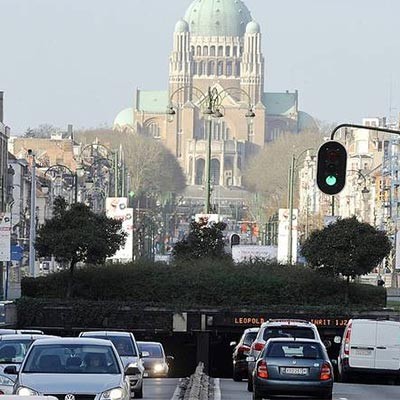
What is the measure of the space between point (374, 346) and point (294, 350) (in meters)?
13.4

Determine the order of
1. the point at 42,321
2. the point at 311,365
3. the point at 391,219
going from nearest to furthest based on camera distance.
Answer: the point at 311,365
the point at 42,321
the point at 391,219

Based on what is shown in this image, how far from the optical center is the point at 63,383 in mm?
26312

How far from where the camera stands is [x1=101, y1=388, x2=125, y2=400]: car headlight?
2605 centimetres

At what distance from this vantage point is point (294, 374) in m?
34.6

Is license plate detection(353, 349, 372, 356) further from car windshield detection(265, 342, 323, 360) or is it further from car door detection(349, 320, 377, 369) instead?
car windshield detection(265, 342, 323, 360)

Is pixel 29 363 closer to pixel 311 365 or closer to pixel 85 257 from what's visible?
pixel 311 365

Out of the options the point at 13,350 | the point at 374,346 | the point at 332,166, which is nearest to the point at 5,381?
the point at 13,350

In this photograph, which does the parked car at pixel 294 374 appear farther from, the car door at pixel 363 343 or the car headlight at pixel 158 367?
the car headlight at pixel 158 367

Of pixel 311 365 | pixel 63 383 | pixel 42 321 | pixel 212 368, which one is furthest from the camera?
pixel 212 368

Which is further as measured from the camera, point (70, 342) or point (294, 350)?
point (294, 350)

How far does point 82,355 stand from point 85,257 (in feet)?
144

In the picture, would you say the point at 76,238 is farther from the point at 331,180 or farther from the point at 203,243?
the point at 331,180

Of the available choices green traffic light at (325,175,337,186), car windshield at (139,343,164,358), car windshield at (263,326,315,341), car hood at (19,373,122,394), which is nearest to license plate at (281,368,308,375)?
green traffic light at (325,175,337,186)

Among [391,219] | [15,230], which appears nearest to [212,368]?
[15,230]
